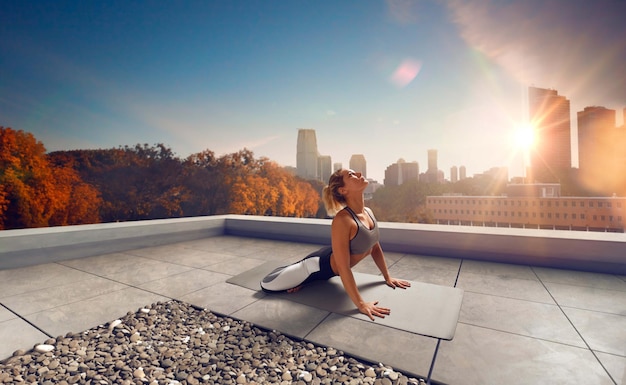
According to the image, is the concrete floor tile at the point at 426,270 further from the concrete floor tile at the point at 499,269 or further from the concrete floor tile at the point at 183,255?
the concrete floor tile at the point at 183,255

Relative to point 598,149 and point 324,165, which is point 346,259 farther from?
point 598,149

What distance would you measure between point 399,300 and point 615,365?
151 cm

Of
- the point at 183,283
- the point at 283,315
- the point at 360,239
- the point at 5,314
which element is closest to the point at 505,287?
the point at 360,239

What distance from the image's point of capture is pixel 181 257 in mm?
4977

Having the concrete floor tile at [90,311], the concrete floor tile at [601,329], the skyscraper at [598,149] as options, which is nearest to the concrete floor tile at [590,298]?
the concrete floor tile at [601,329]

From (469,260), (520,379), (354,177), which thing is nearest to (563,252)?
(469,260)

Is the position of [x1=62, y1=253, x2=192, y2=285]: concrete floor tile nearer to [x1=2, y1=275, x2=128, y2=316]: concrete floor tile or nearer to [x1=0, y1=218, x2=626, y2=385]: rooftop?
[x1=0, y1=218, x2=626, y2=385]: rooftop

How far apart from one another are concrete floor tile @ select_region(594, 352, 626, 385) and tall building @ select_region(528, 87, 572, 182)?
10293 centimetres

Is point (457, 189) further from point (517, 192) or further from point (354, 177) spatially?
point (354, 177)

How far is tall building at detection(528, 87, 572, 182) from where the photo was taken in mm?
90938

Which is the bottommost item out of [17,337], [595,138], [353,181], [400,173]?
[17,337]

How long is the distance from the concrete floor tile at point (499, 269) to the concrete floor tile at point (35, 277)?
5218 mm

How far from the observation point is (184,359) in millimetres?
2043

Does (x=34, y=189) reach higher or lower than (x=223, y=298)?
higher
